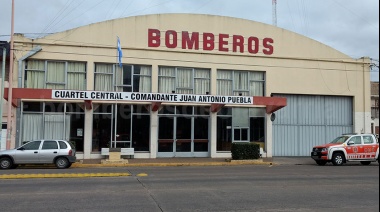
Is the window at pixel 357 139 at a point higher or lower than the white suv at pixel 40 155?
higher

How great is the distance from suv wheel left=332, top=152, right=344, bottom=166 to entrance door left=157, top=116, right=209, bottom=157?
26.2 ft

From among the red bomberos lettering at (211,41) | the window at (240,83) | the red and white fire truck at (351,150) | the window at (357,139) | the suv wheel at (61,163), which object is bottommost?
the suv wheel at (61,163)

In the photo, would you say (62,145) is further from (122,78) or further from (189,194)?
(189,194)

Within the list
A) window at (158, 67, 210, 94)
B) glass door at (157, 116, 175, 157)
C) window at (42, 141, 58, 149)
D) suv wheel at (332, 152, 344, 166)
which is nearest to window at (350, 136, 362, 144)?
suv wheel at (332, 152, 344, 166)

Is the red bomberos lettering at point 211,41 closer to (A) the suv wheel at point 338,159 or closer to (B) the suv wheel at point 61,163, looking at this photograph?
(A) the suv wheel at point 338,159

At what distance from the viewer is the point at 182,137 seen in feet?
83.1

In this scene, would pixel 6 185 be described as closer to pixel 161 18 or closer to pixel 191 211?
pixel 191 211

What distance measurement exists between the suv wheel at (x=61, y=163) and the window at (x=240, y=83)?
11209 mm

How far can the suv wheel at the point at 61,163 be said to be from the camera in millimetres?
18938

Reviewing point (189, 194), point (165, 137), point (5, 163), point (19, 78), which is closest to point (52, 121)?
point (19, 78)

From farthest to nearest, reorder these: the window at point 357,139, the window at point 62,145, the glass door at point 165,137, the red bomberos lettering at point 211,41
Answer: the red bomberos lettering at point 211,41
the glass door at point 165,137
the window at point 357,139
the window at point 62,145

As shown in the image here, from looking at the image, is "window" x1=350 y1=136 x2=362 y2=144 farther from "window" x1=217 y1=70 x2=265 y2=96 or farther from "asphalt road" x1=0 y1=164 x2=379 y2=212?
"asphalt road" x1=0 y1=164 x2=379 y2=212

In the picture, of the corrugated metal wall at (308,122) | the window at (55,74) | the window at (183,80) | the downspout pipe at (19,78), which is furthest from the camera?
the corrugated metal wall at (308,122)

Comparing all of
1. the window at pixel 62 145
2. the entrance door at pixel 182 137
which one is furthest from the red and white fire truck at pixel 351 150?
the window at pixel 62 145
